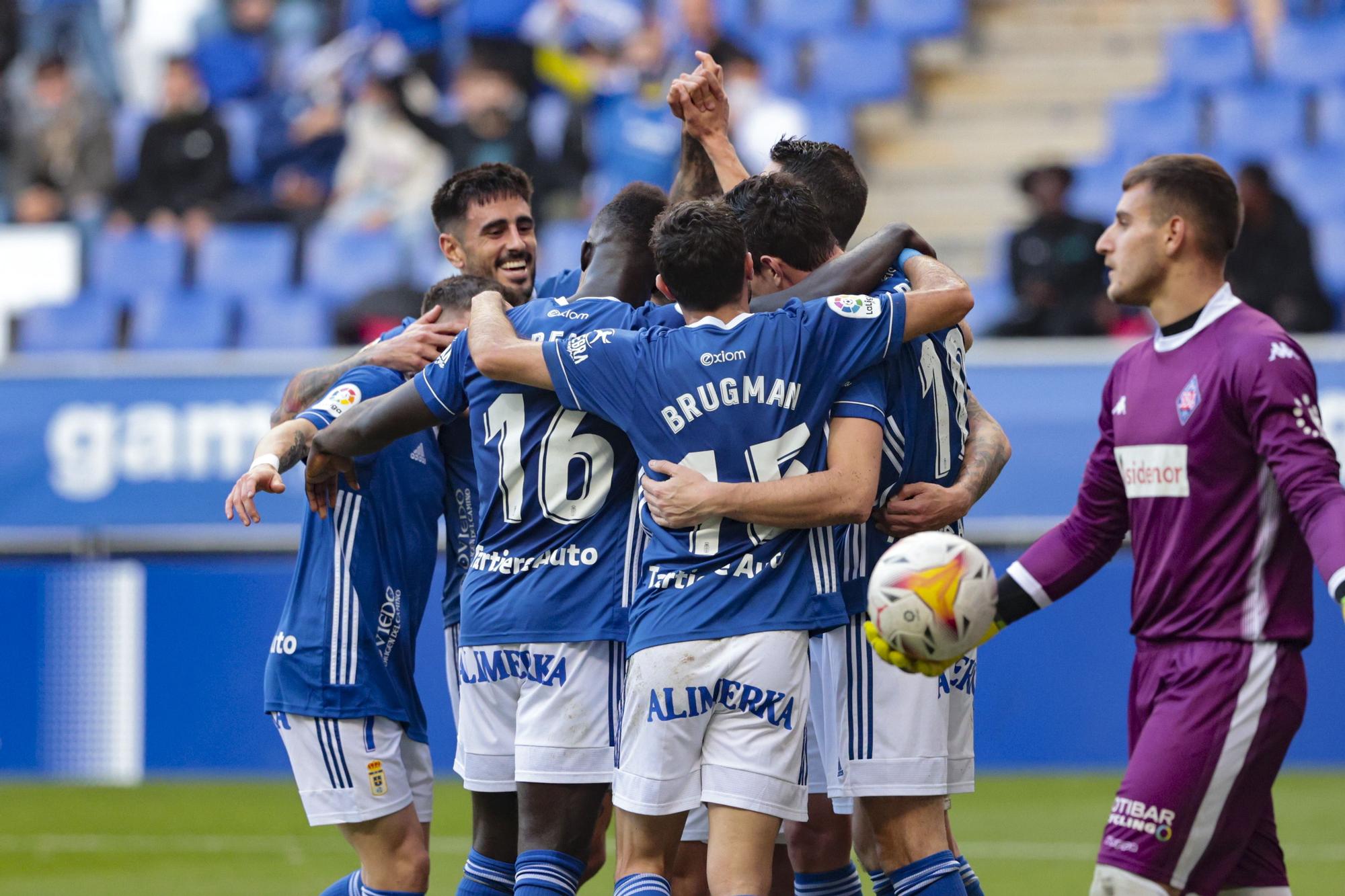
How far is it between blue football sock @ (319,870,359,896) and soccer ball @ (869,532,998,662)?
6.20ft

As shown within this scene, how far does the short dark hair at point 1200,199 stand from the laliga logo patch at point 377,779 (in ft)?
8.61

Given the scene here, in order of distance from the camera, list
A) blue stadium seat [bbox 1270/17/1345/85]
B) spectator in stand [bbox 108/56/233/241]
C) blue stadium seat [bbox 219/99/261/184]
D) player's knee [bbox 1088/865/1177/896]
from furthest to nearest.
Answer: blue stadium seat [bbox 219/99/261/184], spectator in stand [bbox 108/56/233/241], blue stadium seat [bbox 1270/17/1345/85], player's knee [bbox 1088/865/1177/896]

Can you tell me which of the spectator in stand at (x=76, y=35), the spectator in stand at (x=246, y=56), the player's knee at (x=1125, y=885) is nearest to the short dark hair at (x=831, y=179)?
the player's knee at (x=1125, y=885)

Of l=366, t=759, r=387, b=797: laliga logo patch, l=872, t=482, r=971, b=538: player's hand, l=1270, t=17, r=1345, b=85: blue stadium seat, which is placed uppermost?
l=1270, t=17, r=1345, b=85: blue stadium seat

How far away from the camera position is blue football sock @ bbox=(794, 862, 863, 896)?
16.5ft

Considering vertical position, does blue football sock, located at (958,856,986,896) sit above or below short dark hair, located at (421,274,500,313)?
below

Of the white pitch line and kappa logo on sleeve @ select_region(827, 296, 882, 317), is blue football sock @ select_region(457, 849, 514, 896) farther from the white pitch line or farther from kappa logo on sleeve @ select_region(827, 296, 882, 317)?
the white pitch line

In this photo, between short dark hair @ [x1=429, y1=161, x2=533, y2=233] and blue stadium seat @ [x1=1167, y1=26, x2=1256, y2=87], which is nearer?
short dark hair @ [x1=429, y1=161, x2=533, y2=233]

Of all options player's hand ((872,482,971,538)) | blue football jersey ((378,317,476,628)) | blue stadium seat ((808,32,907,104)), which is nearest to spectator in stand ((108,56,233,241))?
blue stadium seat ((808,32,907,104))

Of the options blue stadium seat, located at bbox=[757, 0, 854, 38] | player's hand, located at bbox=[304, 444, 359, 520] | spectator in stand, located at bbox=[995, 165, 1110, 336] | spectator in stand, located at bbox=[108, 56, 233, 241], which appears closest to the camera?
player's hand, located at bbox=[304, 444, 359, 520]

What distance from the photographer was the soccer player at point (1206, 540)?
12.6 ft

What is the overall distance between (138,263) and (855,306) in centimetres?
Answer: 1110

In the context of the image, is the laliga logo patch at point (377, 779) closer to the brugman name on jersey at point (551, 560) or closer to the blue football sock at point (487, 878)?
the blue football sock at point (487, 878)

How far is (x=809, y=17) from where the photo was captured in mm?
15367
